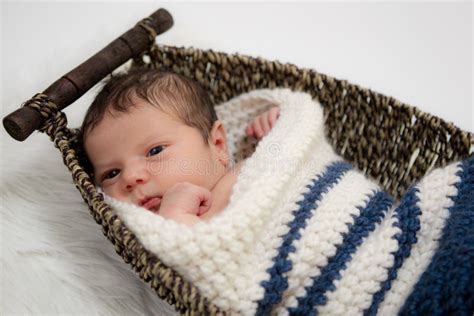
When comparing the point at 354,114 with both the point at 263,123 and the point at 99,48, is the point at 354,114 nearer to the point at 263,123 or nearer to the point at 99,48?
the point at 263,123

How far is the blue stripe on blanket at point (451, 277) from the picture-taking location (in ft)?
2.81

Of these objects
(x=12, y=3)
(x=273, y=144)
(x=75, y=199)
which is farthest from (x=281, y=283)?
(x=12, y=3)

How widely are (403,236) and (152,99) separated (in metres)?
0.61

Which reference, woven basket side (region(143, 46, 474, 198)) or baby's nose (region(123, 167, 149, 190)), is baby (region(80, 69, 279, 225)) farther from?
woven basket side (region(143, 46, 474, 198))

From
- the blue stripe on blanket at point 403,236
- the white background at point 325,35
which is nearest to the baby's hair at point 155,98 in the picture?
the white background at point 325,35

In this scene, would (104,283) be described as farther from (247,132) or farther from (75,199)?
(247,132)

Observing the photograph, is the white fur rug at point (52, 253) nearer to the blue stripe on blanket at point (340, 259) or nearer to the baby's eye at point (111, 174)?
the baby's eye at point (111, 174)

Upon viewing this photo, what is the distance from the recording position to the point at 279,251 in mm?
944

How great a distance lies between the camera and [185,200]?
102cm

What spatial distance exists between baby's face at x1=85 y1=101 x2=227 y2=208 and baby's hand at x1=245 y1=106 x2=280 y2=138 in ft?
0.68

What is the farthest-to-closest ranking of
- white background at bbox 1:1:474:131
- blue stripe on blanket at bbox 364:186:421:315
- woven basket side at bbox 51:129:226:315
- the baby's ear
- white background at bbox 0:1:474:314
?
1. white background at bbox 1:1:474:131
2. the baby's ear
3. white background at bbox 0:1:474:314
4. blue stripe on blanket at bbox 364:186:421:315
5. woven basket side at bbox 51:129:226:315

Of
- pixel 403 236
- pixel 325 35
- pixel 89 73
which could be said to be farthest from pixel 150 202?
pixel 325 35

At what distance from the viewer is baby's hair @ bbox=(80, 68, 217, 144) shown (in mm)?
1178

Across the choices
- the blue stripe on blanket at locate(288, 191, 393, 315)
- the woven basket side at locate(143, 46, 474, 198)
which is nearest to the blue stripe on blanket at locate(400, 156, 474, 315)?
the blue stripe on blanket at locate(288, 191, 393, 315)
